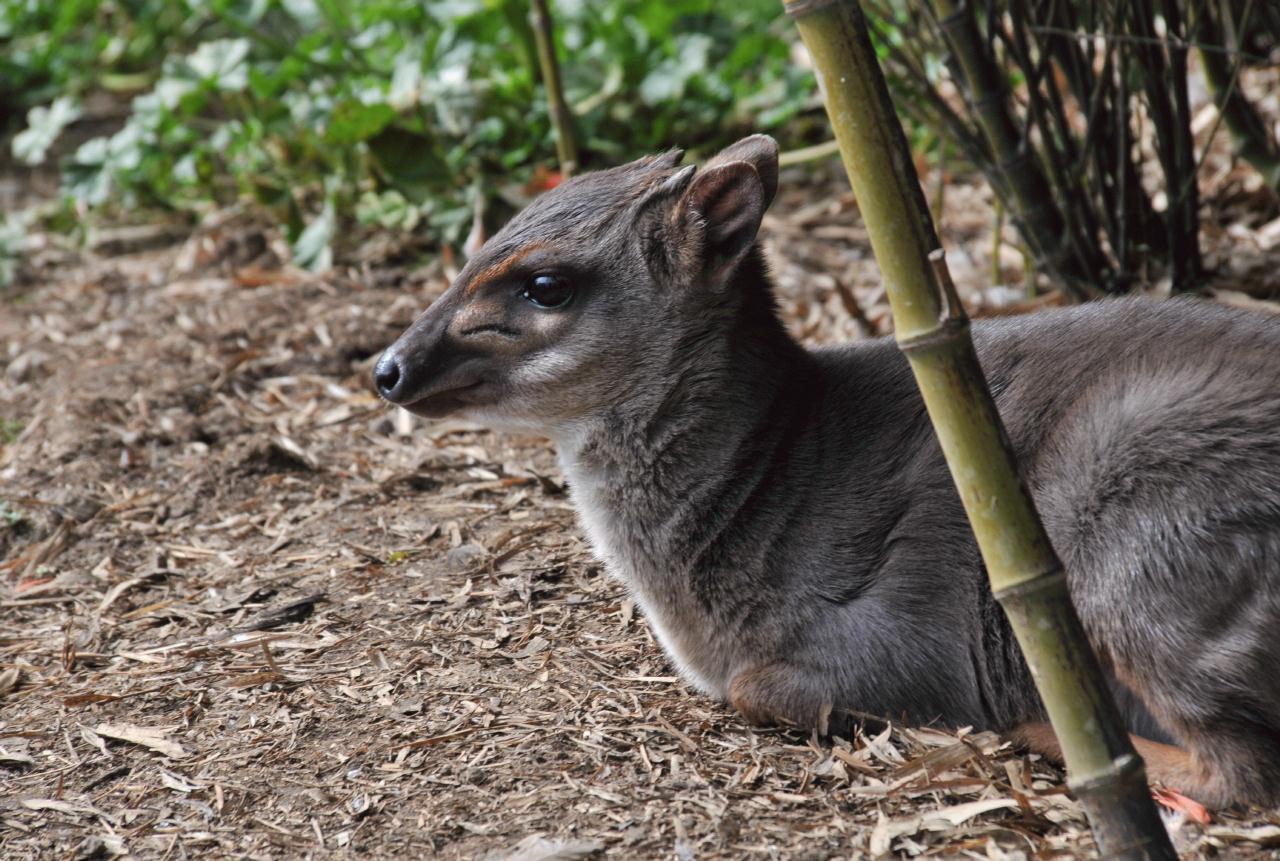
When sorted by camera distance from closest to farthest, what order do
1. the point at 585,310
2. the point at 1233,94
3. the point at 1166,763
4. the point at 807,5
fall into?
the point at 807,5, the point at 1166,763, the point at 585,310, the point at 1233,94

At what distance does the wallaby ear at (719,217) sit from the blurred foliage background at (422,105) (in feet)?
13.9

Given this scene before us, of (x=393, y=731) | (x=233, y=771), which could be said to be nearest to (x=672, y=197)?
(x=393, y=731)

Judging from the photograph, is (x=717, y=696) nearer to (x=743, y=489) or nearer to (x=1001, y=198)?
(x=743, y=489)

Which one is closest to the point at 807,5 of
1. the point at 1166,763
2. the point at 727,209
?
the point at 727,209

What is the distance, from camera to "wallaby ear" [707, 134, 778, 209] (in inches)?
166

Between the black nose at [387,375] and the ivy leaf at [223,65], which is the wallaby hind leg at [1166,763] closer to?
the black nose at [387,375]

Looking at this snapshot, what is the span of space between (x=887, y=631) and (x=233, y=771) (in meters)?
1.95

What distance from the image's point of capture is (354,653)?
461 cm

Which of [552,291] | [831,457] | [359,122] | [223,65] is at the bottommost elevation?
[831,457]

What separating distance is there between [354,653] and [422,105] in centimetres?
504

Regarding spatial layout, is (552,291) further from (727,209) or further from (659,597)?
(659,597)

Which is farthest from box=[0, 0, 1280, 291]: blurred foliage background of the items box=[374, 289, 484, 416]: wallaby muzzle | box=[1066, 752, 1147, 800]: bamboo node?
box=[1066, 752, 1147, 800]: bamboo node

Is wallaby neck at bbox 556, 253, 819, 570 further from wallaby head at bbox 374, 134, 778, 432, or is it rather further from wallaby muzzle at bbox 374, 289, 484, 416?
wallaby muzzle at bbox 374, 289, 484, 416

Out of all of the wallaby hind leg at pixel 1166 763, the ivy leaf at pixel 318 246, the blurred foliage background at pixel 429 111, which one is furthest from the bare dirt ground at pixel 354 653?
the blurred foliage background at pixel 429 111
